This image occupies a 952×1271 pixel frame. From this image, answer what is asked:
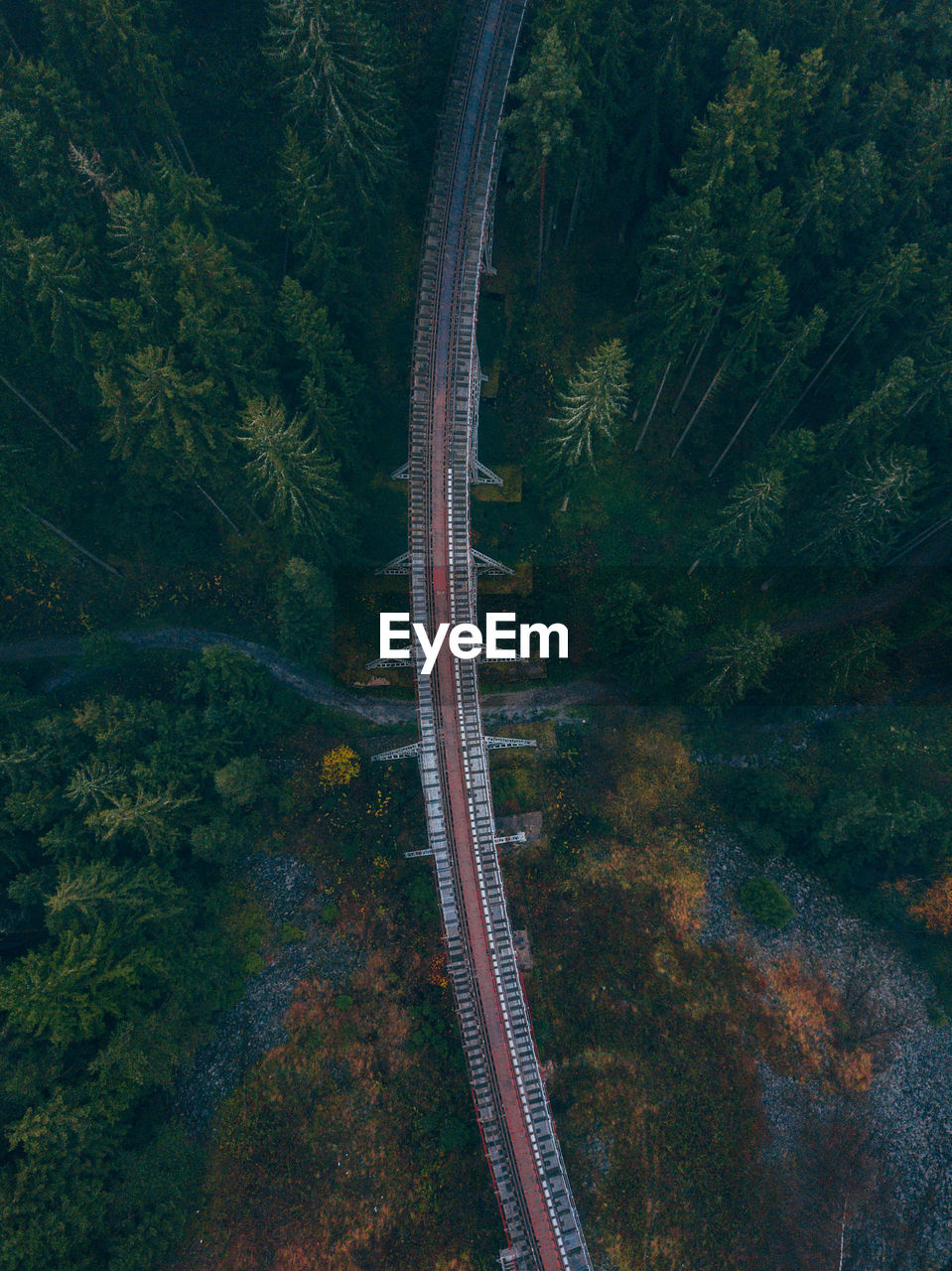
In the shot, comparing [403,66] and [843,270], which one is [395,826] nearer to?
[843,270]

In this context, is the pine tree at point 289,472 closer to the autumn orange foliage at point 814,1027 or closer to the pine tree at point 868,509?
the pine tree at point 868,509

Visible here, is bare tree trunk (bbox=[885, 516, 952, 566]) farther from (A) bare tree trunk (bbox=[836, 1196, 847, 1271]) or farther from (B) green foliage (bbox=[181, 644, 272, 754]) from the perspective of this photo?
(B) green foliage (bbox=[181, 644, 272, 754])

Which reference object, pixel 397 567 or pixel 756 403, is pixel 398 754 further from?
pixel 756 403

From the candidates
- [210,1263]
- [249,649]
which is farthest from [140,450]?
[210,1263]

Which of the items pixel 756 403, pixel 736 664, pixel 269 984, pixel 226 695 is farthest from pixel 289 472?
pixel 756 403

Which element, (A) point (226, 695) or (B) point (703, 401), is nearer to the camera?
(A) point (226, 695)

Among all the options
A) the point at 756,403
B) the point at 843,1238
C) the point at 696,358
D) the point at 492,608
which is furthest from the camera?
the point at 492,608

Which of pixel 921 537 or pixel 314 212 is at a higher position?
pixel 314 212
